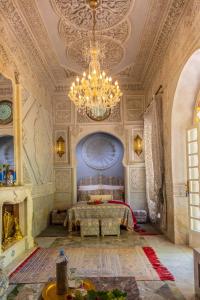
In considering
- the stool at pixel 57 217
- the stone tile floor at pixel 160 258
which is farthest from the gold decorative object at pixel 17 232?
the stool at pixel 57 217

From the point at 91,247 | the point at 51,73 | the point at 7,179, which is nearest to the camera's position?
the point at 7,179

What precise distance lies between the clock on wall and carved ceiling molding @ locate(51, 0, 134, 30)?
6.50ft

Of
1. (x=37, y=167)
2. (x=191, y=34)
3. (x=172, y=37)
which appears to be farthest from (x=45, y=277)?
(x=172, y=37)

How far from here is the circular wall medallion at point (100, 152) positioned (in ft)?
34.2

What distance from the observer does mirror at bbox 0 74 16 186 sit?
542 cm

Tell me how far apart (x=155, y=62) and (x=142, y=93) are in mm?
2231

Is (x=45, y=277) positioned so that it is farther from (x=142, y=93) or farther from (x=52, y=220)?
(x=142, y=93)

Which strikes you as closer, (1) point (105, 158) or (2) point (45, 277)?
(2) point (45, 277)

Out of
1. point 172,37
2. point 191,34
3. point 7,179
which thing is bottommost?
point 7,179

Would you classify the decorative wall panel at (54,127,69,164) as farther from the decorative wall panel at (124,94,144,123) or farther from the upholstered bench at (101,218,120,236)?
the upholstered bench at (101,218,120,236)

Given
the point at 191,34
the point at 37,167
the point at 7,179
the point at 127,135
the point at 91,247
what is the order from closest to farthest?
the point at 191,34 < the point at 7,179 < the point at 91,247 < the point at 37,167 < the point at 127,135

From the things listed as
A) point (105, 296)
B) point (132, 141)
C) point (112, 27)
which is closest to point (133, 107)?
point (132, 141)

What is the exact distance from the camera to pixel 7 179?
545 cm

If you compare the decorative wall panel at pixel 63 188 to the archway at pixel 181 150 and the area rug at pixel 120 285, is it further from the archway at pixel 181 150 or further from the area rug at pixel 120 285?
the area rug at pixel 120 285
